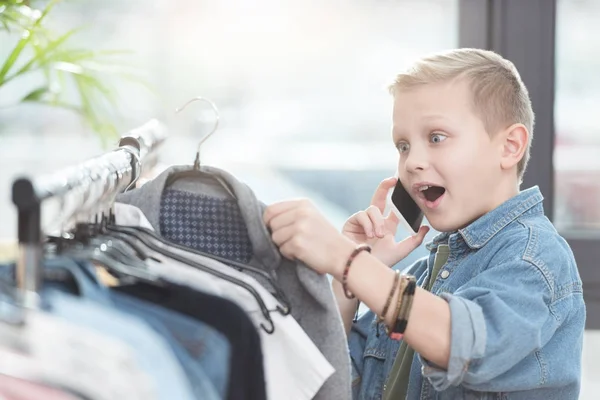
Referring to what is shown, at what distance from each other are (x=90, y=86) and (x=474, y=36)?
3.98 feet

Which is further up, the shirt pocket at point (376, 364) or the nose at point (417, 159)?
the nose at point (417, 159)

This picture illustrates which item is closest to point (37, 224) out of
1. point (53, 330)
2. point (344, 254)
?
point (53, 330)

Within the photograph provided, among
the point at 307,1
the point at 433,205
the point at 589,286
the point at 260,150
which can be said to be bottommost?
the point at 589,286

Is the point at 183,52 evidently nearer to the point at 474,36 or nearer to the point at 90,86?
the point at 90,86

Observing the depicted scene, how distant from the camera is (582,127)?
2.62m

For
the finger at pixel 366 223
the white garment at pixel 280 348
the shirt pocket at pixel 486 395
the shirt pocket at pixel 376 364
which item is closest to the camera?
the white garment at pixel 280 348

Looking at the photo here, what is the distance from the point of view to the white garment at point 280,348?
1.00 m

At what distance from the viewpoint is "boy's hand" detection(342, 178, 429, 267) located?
1405 mm

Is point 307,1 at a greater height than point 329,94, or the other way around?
point 307,1

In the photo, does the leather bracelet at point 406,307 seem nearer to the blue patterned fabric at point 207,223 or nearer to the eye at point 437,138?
the blue patterned fabric at point 207,223

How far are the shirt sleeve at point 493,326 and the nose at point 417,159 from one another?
223mm

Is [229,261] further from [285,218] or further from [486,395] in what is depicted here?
[486,395]

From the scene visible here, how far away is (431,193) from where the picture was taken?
140cm

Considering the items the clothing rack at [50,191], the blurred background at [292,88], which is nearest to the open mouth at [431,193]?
the clothing rack at [50,191]
